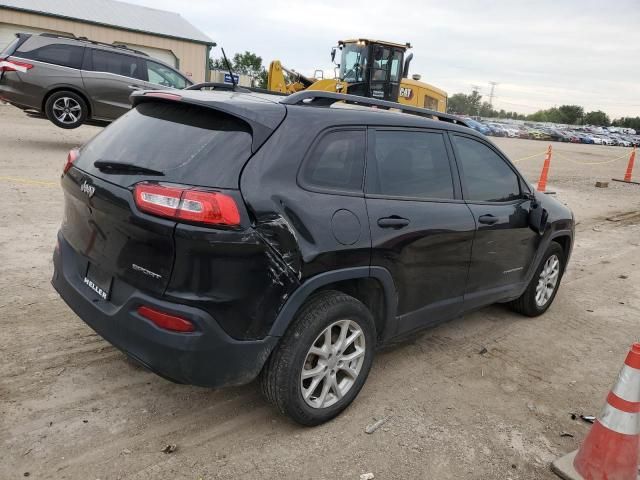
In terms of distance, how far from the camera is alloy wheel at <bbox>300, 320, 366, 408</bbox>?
2936 millimetres

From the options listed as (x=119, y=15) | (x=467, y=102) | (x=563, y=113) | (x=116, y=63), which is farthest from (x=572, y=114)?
(x=116, y=63)

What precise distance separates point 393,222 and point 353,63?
42.0 feet

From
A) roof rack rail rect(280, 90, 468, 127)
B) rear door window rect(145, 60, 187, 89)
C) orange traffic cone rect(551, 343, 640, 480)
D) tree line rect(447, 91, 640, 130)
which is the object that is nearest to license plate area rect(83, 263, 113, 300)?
roof rack rail rect(280, 90, 468, 127)

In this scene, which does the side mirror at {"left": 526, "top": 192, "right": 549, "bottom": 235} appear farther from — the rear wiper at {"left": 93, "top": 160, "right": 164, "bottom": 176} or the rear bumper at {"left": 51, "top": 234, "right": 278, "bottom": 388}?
the rear wiper at {"left": 93, "top": 160, "right": 164, "bottom": 176}

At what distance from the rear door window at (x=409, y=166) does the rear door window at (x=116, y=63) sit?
31.6ft

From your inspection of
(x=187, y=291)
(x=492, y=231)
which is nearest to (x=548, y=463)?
(x=492, y=231)

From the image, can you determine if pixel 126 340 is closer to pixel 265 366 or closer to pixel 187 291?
pixel 187 291

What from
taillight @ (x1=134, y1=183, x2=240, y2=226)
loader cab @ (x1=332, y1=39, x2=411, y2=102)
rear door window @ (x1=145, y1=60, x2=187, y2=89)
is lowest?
taillight @ (x1=134, y1=183, x2=240, y2=226)

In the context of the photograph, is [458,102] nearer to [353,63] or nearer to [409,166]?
[353,63]

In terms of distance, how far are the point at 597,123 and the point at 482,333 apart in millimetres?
125184

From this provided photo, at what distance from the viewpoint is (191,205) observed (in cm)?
245

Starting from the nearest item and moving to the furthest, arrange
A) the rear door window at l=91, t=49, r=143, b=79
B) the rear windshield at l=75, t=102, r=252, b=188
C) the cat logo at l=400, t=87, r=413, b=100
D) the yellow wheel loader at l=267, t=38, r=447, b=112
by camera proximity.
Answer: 1. the rear windshield at l=75, t=102, r=252, b=188
2. the rear door window at l=91, t=49, r=143, b=79
3. the yellow wheel loader at l=267, t=38, r=447, b=112
4. the cat logo at l=400, t=87, r=413, b=100

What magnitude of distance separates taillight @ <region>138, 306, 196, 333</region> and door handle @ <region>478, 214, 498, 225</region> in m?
2.25

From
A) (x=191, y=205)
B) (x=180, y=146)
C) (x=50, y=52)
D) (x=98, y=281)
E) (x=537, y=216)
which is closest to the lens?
(x=191, y=205)
